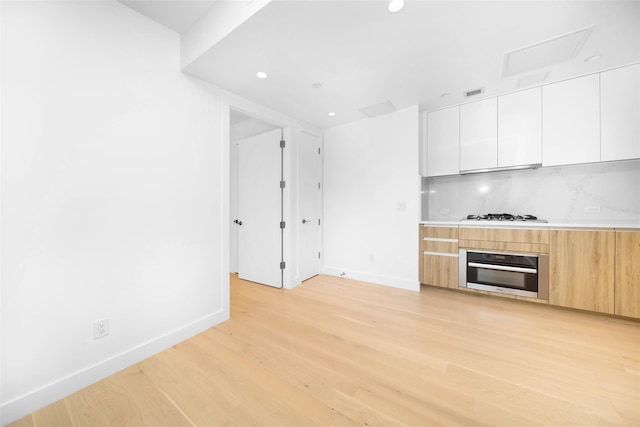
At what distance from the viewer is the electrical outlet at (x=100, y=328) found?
5.15 feet

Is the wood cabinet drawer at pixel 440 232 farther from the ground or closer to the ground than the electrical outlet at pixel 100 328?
farther from the ground

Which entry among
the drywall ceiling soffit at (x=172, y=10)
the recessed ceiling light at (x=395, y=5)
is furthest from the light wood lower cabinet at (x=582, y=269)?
the drywall ceiling soffit at (x=172, y=10)

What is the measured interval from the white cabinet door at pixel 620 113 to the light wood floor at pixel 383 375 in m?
1.70

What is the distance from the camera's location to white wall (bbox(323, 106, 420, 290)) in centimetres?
321

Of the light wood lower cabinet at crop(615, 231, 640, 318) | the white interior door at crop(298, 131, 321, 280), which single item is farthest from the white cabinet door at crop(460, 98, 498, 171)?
the white interior door at crop(298, 131, 321, 280)

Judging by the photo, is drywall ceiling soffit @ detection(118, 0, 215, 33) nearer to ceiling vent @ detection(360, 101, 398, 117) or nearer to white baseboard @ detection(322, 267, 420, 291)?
ceiling vent @ detection(360, 101, 398, 117)

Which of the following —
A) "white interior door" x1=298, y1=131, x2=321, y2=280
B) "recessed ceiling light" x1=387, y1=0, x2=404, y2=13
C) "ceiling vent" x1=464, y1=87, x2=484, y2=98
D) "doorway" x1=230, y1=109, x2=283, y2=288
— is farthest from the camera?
"white interior door" x1=298, y1=131, x2=321, y2=280

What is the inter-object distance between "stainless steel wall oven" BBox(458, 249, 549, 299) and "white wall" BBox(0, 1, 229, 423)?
3.01 meters

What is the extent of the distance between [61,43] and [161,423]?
228cm

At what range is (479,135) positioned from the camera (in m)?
3.03

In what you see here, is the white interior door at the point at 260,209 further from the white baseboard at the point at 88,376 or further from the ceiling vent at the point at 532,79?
the ceiling vent at the point at 532,79

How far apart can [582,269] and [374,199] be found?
2288 millimetres

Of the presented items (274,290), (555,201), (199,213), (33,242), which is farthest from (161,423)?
(555,201)

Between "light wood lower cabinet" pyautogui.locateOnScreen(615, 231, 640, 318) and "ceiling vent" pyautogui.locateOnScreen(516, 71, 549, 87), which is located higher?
"ceiling vent" pyautogui.locateOnScreen(516, 71, 549, 87)
